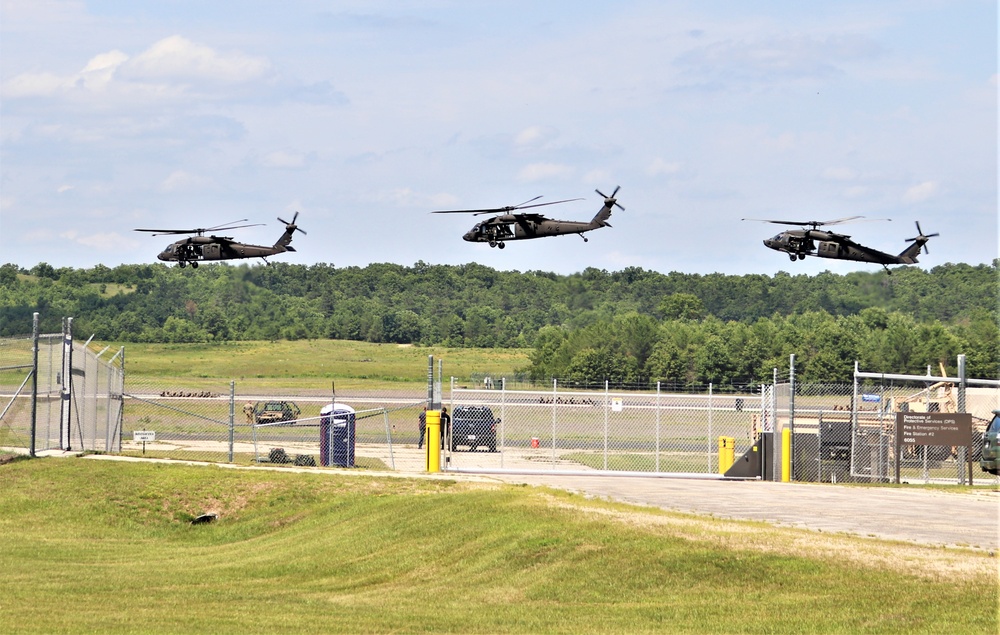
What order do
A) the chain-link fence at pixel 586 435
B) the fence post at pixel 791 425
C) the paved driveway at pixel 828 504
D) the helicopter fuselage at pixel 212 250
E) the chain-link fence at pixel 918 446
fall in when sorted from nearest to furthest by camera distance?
the paved driveway at pixel 828 504
the chain-link fence at pixel 918 446
the fence post at pixel 791 425
the chain-link fence at pixel 586 435
the helicopter fuselage at pixel 212 250

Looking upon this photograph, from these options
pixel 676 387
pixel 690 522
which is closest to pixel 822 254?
pixel 690 522

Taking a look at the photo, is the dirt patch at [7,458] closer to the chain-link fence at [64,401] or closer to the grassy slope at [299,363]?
the chain-link fence at [64,401]

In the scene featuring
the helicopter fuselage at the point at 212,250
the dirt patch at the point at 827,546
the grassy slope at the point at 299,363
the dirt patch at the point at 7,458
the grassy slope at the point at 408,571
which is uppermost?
the helicopter fuselage at the point at 212,250

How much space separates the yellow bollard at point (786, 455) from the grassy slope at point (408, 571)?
8663mm

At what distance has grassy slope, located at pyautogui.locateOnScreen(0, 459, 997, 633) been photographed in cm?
1392

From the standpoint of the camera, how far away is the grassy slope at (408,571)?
45.7 ft

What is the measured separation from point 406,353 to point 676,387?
35892 mm

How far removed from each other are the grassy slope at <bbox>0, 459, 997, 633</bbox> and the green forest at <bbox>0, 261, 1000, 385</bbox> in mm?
38608

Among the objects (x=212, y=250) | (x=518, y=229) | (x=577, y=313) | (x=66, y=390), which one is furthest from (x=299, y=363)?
(x=66, y=390)

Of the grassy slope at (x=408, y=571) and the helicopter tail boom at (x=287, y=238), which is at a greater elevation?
the helicopter tail boom at (x=287, y=238)

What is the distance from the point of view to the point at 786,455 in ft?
98.2

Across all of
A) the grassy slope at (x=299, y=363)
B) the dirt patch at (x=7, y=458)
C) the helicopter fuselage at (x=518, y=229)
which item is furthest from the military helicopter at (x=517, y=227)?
the grassy slope at (x=299, y=363)

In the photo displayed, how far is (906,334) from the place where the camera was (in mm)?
84688

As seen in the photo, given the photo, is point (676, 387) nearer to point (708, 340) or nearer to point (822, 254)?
point (708, 340)
